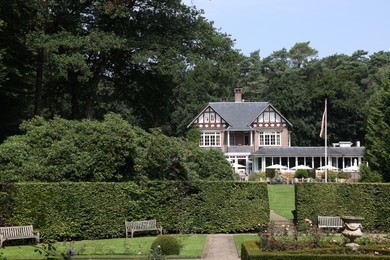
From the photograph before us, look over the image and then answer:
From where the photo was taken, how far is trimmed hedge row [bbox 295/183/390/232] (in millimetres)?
22078

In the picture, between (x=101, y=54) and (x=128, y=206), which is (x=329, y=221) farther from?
(x=101, y=54)

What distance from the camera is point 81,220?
67.6ft

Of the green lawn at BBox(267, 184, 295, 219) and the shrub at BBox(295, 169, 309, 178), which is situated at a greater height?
the shrub at BBox(295, 169, 309, 178)

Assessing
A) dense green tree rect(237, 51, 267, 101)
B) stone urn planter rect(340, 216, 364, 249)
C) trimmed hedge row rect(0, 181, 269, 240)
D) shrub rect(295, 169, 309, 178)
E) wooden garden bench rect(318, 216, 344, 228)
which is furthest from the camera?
dense green tree rect(237, 51, 267, 101)

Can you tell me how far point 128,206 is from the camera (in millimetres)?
21359

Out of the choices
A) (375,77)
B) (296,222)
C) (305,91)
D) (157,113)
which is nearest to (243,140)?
(305,91)

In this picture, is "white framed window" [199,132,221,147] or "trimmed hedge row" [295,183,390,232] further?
"white framed window" [199,132,221,147]

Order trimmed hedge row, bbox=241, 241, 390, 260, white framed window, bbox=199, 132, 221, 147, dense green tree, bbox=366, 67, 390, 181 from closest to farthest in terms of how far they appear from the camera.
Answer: trimmed hedge row, bbox=241, 241, 390, 260 → dense green tree, bbox=366, 67, 390, 181 → white framed window, bbox=199, 132, 221, 147

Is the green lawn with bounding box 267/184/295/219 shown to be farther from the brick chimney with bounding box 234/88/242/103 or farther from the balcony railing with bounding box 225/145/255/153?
the brick chimney with bounding box 234/88/242/103

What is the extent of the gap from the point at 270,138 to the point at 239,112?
16.8 feet

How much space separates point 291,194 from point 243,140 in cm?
3037

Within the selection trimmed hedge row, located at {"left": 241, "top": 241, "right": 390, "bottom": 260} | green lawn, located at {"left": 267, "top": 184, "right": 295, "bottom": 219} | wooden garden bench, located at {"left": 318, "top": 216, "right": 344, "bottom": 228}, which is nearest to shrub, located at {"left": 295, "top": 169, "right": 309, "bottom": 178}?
green lawn, located at {"left": 267, "top": 184, "right": 295, "bottom": 219}

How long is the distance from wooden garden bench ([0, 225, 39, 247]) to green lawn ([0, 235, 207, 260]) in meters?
0.36

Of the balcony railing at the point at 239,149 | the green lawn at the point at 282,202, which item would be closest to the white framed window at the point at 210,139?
the balcony railing at the point at 239,149
